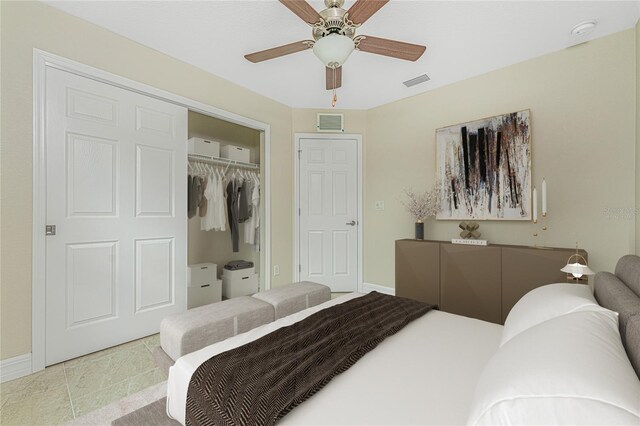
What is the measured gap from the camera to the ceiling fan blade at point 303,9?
153 centimetres

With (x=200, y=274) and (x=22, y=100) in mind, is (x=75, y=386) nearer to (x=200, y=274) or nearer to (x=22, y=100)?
(x=200, y=274)

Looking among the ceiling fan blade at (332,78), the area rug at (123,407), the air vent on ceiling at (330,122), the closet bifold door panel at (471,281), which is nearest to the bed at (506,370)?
the area rug at (123,407)

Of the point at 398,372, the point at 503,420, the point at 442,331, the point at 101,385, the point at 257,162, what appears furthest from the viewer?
the point at 257,162

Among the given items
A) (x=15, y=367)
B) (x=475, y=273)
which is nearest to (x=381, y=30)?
(x=475, y=273)

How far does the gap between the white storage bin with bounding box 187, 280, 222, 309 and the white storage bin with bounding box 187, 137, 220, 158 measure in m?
1.55

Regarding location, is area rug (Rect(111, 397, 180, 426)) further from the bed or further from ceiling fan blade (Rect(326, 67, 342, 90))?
ceiling fan blade (Rect(326, 67, 342, 90))

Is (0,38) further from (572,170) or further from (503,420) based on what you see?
A: (572,170)

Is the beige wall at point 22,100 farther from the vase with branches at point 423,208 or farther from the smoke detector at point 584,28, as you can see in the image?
the smoke detector at point 584,28

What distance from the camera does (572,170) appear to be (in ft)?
8.32

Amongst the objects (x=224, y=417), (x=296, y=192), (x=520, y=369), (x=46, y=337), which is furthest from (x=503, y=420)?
(x=296, y=192)

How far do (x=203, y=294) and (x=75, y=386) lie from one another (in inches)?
62.1

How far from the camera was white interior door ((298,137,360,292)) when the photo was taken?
3.91 metres

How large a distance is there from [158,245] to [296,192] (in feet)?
5.90

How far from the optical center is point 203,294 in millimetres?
3363
